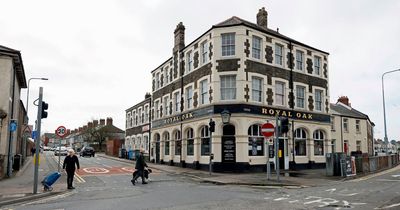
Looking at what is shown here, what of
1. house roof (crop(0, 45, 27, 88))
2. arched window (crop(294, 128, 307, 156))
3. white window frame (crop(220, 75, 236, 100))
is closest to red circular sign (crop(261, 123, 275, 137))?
white window frame (crop(220, 75, 236, 100))

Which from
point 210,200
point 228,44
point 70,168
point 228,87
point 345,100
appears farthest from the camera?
point 345,100

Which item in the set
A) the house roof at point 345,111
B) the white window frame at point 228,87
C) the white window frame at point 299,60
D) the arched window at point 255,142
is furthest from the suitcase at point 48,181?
the house roof at point 345,111

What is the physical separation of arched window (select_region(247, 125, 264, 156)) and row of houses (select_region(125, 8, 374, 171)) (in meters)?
0.07

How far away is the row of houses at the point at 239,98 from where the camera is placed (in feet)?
79.1

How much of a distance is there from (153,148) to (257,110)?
14.2 metres

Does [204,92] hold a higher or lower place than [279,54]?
lower

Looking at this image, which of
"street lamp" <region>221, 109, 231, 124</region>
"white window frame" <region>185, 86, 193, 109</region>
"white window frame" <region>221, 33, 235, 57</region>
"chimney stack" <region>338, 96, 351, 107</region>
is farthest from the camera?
"chimney stack" <region>338, 96, 351, 107</region>

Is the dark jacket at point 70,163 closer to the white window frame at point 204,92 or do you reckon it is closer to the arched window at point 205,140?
the arched window at point 205,140

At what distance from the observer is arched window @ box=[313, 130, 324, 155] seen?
2909cm

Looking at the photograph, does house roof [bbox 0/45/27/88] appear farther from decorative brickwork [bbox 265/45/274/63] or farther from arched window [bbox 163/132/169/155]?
decorative brickwork [bbox 265/45/274/63]

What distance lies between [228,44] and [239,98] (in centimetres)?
402

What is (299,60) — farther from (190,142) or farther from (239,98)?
(190,142)

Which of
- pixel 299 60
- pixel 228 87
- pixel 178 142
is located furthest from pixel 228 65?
pixel 178 142

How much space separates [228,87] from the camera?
80.6 feet
